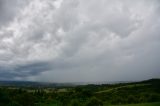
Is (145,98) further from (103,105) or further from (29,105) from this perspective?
(29,105)

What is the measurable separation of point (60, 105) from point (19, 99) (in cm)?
2976

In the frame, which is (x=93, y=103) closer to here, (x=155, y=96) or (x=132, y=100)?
(x=132, y=100)

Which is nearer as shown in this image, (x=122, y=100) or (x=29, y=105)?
(x=29, y=105)

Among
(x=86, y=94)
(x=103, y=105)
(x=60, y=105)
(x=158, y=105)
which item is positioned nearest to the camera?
(x=158, y=105)

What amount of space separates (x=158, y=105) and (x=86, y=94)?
66.2 m

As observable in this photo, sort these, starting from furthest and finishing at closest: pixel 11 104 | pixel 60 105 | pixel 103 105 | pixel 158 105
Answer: pixel 60 105
pixel 103 105
pixel 158 105
pixel 11 104

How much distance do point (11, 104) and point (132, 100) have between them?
5977 centimetres

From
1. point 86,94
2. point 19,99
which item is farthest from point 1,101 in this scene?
point 86,94

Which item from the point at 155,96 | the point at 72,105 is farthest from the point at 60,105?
the point at 155,96

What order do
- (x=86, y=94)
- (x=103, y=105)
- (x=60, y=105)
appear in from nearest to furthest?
1. (x=103, y=105)
2. (x=60, y=105)
3. (x=86, y=94)

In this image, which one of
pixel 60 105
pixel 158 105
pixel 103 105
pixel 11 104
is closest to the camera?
pixel 11 104

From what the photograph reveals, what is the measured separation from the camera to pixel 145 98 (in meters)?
114

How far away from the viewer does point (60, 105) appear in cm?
10969

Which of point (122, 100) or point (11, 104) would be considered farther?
point (122, 100)
